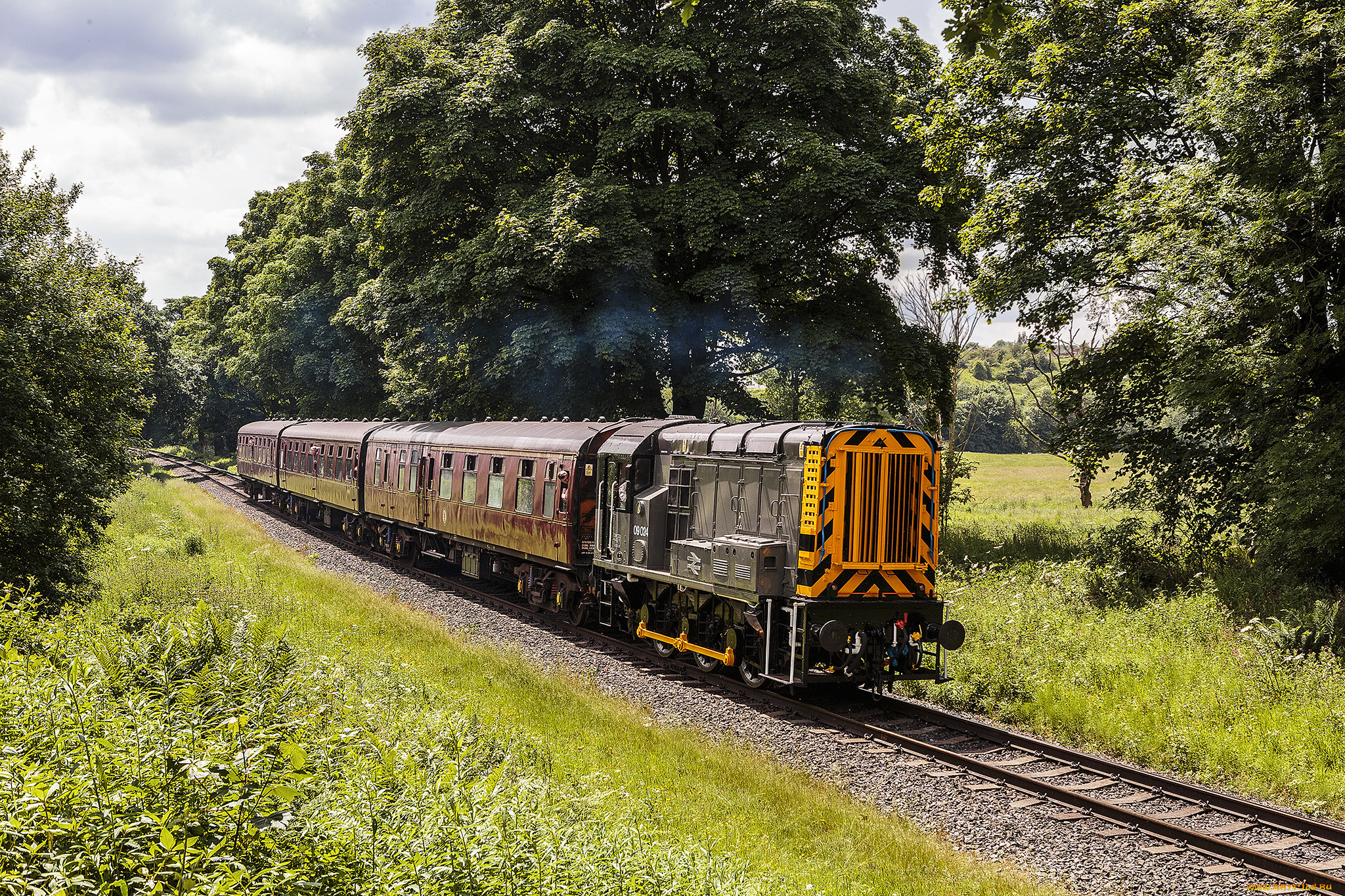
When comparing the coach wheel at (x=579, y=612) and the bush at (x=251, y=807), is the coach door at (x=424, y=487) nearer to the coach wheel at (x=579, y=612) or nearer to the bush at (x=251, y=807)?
the coach wheel at (x=579, y=612)

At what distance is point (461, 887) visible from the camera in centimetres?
473

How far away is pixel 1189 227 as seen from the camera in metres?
15.8

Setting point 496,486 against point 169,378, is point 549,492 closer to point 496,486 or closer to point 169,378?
point 496,486

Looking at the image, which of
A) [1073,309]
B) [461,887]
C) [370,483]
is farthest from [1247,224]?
[370,483]

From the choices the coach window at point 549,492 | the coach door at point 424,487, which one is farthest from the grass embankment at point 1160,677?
the coach door at point 424,487

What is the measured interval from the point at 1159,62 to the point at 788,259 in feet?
30.3

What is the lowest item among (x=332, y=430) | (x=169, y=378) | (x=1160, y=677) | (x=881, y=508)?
(x=1160, y=677)

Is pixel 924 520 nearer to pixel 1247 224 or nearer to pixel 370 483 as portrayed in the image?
pixel 1247 224

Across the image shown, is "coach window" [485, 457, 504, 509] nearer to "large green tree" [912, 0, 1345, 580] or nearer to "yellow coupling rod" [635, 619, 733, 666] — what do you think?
"yellow coupling rod" [635, 619, 733, 666]

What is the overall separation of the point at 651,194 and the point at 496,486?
32.8 ft

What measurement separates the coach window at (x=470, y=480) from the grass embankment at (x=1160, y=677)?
34.4 feet

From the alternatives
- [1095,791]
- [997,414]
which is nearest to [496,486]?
[1095,791]

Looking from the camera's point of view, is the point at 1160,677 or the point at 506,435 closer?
the point at 1160,677

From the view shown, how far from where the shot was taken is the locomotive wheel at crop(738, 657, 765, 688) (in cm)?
1256
